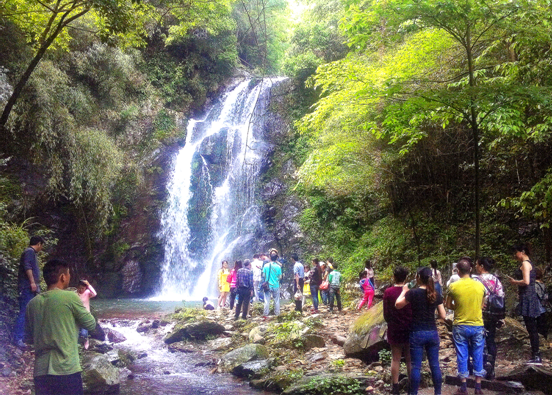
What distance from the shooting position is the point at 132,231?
1956cm

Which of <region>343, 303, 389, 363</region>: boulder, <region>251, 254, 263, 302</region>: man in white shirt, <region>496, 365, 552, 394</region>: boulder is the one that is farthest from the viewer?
<region>251, 254, 263, 302</region>: man in white shirt

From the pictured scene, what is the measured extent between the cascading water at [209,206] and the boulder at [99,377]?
39.0 ft

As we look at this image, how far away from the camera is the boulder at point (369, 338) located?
6.29 meters

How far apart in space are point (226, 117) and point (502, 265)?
60.4 ft

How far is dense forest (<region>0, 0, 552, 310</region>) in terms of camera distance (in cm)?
608

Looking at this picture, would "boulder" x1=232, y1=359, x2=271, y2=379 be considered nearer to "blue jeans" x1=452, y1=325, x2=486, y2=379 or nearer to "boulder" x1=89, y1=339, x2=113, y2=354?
"boulder" x1=89, y1=339, x2=113, y2=354

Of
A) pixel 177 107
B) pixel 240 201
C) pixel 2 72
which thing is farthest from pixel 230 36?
pixel 2 72

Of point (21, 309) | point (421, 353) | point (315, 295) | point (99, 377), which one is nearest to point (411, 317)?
point (421, 353)

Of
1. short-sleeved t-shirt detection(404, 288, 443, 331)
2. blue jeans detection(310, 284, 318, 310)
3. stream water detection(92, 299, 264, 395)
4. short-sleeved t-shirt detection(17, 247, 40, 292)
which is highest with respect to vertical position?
short-sleeved t-shirt detection(17, 247, 40, 292)

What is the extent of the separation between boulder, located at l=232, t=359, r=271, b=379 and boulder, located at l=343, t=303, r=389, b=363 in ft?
4.72

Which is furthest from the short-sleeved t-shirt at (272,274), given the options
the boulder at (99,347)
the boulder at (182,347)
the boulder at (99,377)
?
the boulder at (99,377)

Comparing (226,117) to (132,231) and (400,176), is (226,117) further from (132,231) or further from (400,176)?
(400,176)

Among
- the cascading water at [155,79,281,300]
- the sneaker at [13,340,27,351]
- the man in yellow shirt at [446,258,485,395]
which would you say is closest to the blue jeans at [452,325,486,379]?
the man in yellow shirt at [446,258,485,395]

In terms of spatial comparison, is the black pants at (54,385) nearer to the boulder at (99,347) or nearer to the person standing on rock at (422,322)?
the person standing on rock at (422,322)
